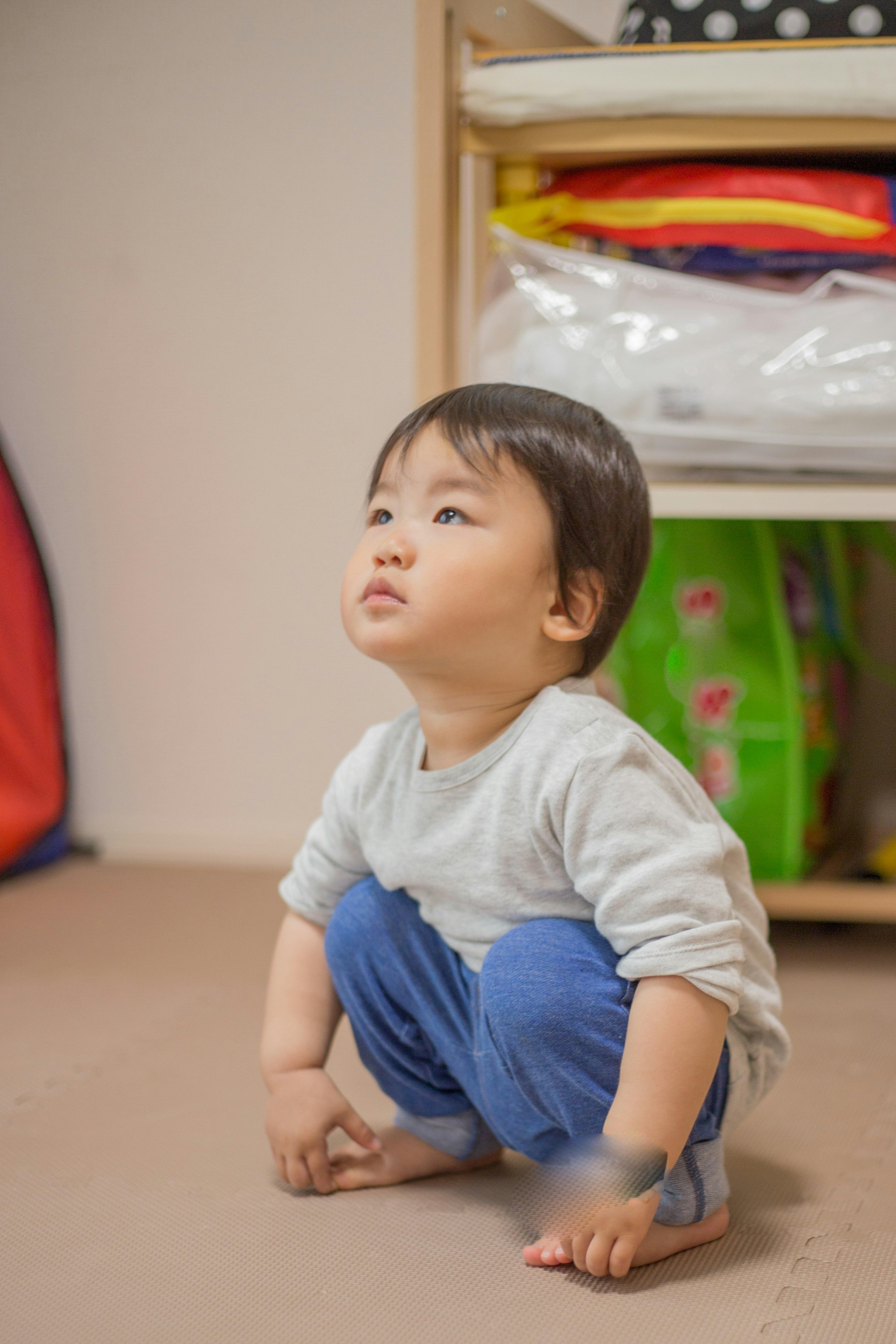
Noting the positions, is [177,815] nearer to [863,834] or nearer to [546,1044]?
[863,834]

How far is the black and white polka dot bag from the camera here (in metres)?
1.06

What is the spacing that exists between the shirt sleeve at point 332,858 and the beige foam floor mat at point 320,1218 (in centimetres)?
17

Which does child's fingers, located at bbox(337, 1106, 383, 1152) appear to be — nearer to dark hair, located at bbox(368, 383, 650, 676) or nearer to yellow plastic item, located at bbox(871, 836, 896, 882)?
dark hair, located at bbox(368, 383, 650, 676)

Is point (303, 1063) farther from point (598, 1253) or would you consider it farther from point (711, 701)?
point (711, 701)

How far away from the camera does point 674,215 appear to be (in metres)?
1.09

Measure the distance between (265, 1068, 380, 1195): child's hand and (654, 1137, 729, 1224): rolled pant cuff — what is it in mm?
188

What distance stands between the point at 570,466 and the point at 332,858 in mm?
295

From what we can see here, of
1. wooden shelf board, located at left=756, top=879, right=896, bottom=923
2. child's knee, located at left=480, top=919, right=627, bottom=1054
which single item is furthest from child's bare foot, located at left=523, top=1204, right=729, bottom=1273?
wooden shelf board, located at left=756, top=879, right=896, bottom=923

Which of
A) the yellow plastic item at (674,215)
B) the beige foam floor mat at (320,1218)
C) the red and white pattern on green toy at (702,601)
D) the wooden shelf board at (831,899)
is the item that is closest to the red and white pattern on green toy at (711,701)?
the red and white pattern on green toy at (702,601)

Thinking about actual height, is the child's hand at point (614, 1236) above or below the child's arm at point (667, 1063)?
below

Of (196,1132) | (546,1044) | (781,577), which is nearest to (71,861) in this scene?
(196,1132)

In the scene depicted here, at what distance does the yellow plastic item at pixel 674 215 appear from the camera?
1063mm

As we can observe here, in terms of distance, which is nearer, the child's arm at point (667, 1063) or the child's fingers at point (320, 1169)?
the child's arm at point (667, 1063)

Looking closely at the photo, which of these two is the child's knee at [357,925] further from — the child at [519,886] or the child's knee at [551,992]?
the child's knee at [551,992]
